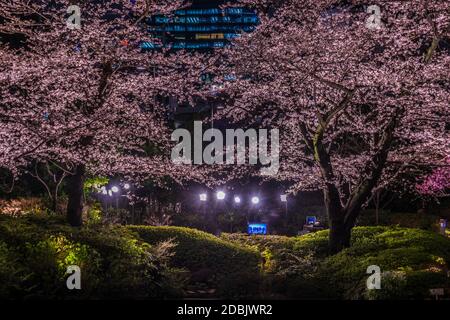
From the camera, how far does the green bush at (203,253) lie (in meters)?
14.8

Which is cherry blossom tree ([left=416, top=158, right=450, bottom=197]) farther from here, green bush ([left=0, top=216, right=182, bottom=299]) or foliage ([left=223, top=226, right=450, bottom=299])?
green bush ([left=0, top=216, right=182, bottom=299])

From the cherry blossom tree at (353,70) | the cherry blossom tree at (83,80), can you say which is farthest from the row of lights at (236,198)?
the cherry blossom tree at (83,80)

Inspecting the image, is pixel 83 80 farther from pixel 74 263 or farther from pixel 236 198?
pixel 236 198

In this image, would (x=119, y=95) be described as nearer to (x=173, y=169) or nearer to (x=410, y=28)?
(x=173, y=169)

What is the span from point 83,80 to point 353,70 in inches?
273

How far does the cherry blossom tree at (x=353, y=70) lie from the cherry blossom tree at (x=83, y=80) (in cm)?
228

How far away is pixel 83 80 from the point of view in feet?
40.1

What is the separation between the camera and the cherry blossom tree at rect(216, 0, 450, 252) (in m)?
11.8

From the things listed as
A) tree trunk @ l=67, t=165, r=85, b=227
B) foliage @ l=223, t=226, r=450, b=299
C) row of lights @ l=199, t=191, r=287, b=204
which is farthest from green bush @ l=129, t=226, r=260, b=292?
row of lights @ l=199, t=191, r=287, b=204

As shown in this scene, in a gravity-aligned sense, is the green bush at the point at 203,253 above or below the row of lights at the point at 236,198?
below

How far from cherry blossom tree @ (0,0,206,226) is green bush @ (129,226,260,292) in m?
2.65

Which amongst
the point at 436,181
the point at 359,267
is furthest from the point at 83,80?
the point at 436,181

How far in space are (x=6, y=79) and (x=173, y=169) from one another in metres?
4.93

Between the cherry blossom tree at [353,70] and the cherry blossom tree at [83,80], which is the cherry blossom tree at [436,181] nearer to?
the cherry blossom tree at [353,70]
